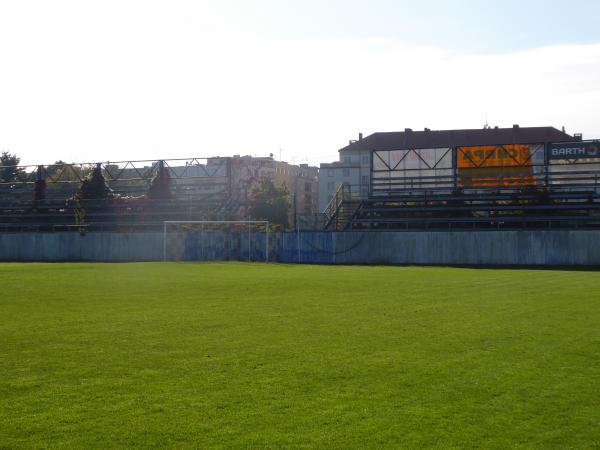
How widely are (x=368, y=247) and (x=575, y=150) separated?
1534cm

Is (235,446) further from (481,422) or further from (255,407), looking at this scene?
(481,422)

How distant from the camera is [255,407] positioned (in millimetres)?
7559

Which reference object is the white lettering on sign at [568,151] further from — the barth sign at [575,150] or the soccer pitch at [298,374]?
the soccer pitch at [298,374]

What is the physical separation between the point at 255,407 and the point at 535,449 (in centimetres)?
275

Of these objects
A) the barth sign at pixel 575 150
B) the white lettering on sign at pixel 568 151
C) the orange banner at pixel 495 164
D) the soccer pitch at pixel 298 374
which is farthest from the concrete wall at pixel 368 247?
the soccer pitch at pixel 298 374

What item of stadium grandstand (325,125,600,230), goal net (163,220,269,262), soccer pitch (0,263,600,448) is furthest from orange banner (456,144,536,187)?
soccer pitch (0,263,600,448)

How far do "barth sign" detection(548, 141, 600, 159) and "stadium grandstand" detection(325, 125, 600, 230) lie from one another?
0.06 meters

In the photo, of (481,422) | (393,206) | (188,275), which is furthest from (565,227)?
(481,422)

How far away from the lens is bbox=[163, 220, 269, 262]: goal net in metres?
46.2

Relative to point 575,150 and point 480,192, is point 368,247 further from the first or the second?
point 575,150

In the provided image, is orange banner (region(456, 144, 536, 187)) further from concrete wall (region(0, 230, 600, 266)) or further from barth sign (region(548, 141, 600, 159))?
concrete wall (region(0, 230, 600, 266))

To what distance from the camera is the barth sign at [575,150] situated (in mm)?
47438

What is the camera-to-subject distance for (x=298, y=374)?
9.11 meters

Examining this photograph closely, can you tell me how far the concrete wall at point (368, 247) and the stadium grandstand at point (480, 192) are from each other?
261 cm
